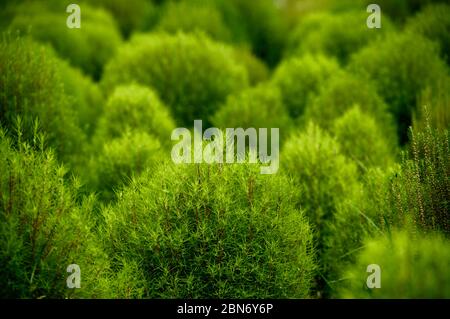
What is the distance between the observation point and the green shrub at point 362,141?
1174 cm

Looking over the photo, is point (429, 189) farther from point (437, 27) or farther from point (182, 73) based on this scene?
point (437, 27)

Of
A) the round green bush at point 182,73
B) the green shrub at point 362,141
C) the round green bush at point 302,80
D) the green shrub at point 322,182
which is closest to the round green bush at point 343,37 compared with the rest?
the round green bush at point 302,80

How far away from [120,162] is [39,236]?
540 cm

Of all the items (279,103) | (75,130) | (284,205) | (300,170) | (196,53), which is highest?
(196,53)

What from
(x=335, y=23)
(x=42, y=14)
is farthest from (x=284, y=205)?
(x=42, y=14)

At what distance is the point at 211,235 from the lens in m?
6.35

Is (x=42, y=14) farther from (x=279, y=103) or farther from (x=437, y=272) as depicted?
(x=437, y=272)

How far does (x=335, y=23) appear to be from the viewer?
2347 centimetres

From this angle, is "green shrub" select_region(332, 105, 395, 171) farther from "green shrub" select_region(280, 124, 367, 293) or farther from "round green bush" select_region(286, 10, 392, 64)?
"round green bush" select_region(286, 10, 392, 64)

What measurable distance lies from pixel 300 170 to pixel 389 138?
431cm

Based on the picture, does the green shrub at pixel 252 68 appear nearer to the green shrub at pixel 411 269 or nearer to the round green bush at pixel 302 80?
the round green bush at pixel 302 80

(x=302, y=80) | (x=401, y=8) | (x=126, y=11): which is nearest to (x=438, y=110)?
(x=302, y=80)

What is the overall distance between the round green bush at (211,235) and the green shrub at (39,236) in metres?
0.83

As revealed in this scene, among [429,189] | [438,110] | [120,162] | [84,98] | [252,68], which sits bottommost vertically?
[429,189]
